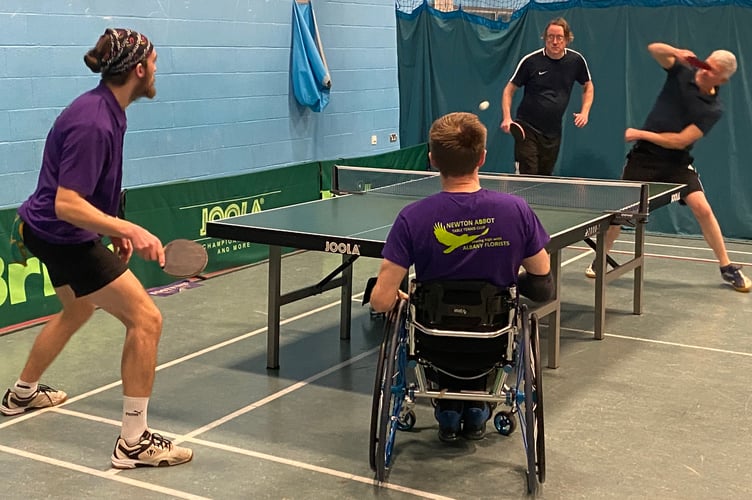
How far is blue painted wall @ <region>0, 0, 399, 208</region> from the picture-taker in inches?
A: 250

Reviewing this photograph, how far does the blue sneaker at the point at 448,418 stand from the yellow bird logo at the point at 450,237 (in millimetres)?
721

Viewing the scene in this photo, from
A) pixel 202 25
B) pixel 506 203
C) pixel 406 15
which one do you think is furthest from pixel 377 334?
pixel 406 15

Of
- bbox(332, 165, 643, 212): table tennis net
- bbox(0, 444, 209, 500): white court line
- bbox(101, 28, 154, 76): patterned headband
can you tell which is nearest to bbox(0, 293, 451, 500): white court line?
bbox(0, 444, 209, 500): white court line

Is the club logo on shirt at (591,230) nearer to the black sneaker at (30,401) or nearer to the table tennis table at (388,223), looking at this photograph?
the table tennis table at (388,223)

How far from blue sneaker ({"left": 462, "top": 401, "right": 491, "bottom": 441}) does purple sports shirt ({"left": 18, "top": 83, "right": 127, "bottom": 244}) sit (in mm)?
1523

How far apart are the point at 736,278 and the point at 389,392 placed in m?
3.94

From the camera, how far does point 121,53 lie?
3.54 m

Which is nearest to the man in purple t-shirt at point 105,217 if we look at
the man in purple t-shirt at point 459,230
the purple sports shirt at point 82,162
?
the purple sports shirt at point 82,162

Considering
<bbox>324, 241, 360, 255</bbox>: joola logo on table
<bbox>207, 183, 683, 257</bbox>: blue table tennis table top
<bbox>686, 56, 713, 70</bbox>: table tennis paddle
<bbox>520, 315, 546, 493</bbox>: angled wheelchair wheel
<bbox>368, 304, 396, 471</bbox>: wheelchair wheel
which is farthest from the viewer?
<bbox>686, 56, 713, 70</bbox>: table tennis paddle

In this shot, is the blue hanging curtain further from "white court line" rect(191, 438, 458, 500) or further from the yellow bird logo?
the yellow bird logo

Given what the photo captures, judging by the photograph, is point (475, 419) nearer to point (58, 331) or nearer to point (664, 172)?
point (58, 331)

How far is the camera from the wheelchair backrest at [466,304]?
135 inches

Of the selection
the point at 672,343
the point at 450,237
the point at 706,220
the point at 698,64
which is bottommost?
the point at 672,343

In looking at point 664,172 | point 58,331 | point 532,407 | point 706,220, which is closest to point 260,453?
point 58,331
